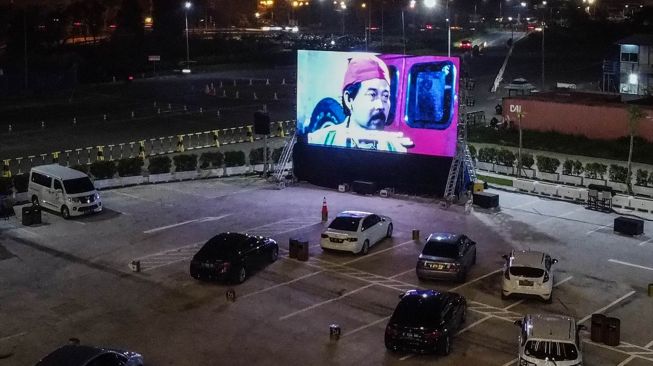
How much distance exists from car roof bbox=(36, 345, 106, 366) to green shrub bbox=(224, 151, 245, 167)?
24.2 metres

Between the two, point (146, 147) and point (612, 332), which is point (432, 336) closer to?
point (612, 332)

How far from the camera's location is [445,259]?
23.1 meters

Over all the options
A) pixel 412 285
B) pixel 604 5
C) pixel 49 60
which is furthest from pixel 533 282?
pixel 604 5

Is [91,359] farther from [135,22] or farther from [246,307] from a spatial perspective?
[135,22]

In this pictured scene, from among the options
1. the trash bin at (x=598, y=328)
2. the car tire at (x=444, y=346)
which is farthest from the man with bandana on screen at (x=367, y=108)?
the car tire at (x=444, y=346)

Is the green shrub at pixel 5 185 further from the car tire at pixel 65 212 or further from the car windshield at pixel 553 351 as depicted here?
the car windshield at pixel 553 351

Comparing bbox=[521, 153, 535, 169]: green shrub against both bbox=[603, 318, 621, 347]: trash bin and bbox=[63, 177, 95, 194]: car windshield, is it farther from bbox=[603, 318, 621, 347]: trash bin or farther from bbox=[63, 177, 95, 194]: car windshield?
bbox=[603, 318, 621, 347]: trash bin

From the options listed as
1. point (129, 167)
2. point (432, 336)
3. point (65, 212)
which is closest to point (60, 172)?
point (65, 212)

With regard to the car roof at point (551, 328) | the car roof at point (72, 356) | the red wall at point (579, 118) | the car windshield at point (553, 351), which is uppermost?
the red wall at point (579, 118)

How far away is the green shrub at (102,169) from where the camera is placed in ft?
120

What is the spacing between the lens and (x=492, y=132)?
48.7 meters

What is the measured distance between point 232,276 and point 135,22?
97.3 meters

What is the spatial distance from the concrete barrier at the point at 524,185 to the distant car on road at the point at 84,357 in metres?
22.8

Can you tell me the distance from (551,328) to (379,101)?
18374 millimetres
